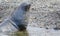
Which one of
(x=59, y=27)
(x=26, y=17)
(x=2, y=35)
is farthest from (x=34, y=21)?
(x=26, y=17)

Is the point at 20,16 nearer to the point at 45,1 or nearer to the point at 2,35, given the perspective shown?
the point at 2,35

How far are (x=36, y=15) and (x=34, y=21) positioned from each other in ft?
1.09

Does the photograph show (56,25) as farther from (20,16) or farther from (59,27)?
(20,16)

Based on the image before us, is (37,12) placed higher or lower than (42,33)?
higher

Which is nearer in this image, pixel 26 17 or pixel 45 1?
pixel 26 17

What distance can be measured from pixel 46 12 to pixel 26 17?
10.9ft

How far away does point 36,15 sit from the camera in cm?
446

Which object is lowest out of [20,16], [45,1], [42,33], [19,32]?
[42,33]

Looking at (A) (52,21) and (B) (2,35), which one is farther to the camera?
(A) (52,21)

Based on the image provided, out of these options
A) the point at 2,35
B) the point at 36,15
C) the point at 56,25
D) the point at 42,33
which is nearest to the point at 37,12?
the point at 36,15

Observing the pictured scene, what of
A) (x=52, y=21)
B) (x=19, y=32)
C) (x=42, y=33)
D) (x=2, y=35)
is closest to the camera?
(x=19, y=32)

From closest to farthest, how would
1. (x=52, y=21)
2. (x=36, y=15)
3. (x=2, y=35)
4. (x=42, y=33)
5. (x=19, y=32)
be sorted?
(x=19, y=32) → (x=2, y=35) → (x=42, y=33) → (x=52, y=21) → (x=36, y=15)

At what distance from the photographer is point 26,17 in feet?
4.46

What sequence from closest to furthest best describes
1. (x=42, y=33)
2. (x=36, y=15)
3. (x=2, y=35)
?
(x=2, y=35) → (x=42, y=33) → (x=36, y=15)
